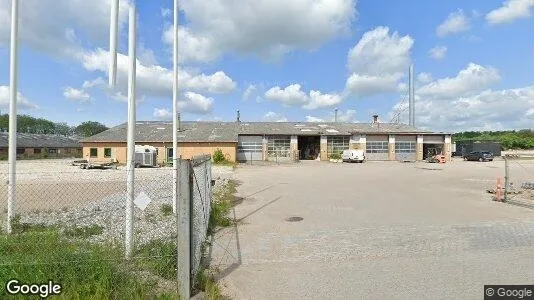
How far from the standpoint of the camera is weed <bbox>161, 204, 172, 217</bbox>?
9703 millimetres

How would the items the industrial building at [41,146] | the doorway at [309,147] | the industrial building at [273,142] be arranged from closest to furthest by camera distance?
the industrial building at [273,142] < the doorway at [309,147] < the industrial building at [41,146]

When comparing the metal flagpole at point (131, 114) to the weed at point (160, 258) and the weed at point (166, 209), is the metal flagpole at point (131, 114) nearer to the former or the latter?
the weed at point (160, 258)

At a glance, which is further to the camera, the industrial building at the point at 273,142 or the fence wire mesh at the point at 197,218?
the industrial building at the point at 273,142

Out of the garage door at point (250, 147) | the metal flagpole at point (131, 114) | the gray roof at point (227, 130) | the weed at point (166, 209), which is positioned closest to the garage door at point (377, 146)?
the gray roof at point (227, 130)

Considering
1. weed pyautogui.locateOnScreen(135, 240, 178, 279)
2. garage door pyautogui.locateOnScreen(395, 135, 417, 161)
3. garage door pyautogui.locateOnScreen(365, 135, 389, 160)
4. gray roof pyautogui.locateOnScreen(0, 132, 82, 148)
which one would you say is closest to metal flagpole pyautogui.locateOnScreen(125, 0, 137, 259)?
weed pyautogui.locateOnScreen(135, 240, 178, 279)

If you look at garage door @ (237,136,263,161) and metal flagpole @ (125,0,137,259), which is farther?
garage door @ (237,136,263,161)

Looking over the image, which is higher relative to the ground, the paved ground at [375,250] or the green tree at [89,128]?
the green tree at [89,128]

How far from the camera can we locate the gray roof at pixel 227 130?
135 ft

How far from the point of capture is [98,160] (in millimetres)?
39125

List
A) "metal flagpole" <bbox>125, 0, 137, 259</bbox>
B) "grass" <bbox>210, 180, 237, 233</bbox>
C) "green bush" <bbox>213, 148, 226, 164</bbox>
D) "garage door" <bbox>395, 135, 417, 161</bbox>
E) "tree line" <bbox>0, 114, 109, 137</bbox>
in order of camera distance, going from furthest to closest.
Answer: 1. "tree line" <bbox>0, 114, 109, 137</bbox>
2. "garage door" <bbox>395, 135, 417, 161</bbox>
3. "green bush" <bbox>213, 148, 226, 164</bbox>
4. "grass" <bbox>210, 180, 237, 233</bbox>
5. "metal flagpole" <bbox>125, 0, 137, 259</bbox>

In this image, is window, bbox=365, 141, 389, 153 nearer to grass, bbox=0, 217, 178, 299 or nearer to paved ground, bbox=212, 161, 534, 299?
paved ground, bbox=212, 161, 534, 299

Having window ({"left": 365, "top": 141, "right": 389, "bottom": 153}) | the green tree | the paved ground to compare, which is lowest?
the paved ground

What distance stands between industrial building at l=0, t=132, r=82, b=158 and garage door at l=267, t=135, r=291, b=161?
129ft

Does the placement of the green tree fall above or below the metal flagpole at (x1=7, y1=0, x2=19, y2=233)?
above
